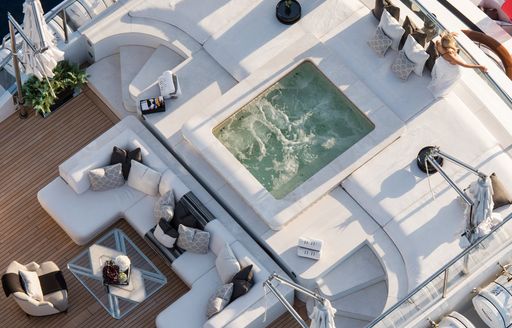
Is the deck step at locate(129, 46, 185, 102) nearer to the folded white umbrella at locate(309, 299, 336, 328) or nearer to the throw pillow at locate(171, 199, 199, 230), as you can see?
the throw pillow at locate(171, 199, 199, 230)

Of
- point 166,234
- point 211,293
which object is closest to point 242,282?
point 211,293

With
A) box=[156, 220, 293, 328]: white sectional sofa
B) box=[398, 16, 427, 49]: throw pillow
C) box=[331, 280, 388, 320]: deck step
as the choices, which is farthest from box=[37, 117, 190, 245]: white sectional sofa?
box=[398, 16, 427, 49]: throw pillow

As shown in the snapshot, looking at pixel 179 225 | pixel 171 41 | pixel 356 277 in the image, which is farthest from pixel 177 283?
pixel 171 41

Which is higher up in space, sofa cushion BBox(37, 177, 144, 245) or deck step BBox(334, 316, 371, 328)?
sofa cushion BBox(37, 177, 144, 245)

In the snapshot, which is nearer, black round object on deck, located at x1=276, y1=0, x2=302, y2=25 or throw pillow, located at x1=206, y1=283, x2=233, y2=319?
throw pillow, located at x1=206, y1=283, x2=233, y2=319

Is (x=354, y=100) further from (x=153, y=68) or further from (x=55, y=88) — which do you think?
(x=55, y=88)

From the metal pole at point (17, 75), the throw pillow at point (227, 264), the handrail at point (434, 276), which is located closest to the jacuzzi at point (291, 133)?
the throw pillow at point (227, 264)

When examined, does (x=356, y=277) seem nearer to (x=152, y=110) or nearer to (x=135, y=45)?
(x=152, y=110)
